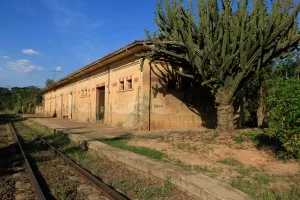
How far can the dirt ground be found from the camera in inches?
312

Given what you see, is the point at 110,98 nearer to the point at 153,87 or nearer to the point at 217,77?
the point at 153,87

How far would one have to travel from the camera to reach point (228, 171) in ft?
25.5

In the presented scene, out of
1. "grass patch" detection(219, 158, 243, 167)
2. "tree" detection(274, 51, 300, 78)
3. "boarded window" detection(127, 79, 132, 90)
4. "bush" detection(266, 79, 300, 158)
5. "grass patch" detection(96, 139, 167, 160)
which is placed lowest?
"grass patch" detection(219, 158, 243, 167)

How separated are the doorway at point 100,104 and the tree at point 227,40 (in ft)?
38.7

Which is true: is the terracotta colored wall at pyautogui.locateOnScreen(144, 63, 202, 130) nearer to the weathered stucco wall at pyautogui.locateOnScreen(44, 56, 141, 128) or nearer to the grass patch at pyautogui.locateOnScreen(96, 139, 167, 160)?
the weathered stucco wall at pyautogui.locateOnScreen(44, 56, 141, 128)

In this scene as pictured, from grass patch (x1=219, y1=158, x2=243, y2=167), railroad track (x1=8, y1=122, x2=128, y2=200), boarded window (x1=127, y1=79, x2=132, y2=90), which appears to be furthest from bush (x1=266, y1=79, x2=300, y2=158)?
boarded window (x1=127, y1=79, x2=132, y2=90)

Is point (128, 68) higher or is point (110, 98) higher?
point (128, 68)

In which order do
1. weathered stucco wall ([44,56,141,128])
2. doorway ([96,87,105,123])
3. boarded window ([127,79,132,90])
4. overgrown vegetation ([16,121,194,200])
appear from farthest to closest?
1. doorway ([96,87,105,123])
2. boarded window ([127,79,132,90])
3. weathered stucco wall ([44,56,141,128])
4. overgrown vegetation ([16,121,194,200])

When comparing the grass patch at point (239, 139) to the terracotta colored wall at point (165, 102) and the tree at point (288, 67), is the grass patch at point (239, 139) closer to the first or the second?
the terracotta colored wall at point (165, 102)

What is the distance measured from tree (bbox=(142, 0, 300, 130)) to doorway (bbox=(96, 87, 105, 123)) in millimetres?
11789

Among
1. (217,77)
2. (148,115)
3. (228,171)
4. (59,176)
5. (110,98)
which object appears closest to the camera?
(228,171)

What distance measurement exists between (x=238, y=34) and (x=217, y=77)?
168 cm

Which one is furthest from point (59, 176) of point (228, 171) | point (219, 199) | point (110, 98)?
point (110, 98)

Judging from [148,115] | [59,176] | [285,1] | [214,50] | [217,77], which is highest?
[285,1]
